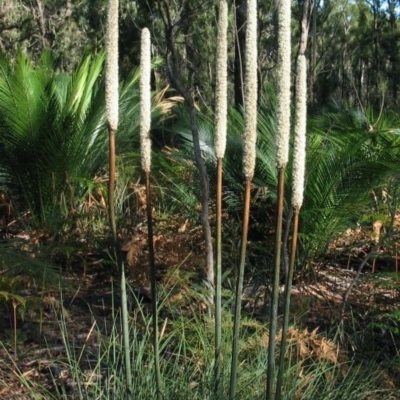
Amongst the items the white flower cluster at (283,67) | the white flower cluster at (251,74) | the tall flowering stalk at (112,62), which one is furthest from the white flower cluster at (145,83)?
the white flower cluster at (283,67)

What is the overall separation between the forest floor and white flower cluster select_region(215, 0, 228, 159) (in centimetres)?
140

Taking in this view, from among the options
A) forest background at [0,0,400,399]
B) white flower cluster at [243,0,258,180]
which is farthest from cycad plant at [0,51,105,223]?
white flower cluster at [243,0,258,180]

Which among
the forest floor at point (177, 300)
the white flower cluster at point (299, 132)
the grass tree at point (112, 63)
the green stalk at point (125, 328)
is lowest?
the forest floor at point (177, 300)

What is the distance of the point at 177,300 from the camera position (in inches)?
168

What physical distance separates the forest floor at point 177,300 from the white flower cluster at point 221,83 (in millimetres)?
1401

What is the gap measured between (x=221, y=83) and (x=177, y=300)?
221 centimetres

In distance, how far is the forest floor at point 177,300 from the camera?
3.95 metres

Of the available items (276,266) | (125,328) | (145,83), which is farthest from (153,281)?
(145,83)

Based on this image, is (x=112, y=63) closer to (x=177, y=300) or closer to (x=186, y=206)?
(x=177, y=300)

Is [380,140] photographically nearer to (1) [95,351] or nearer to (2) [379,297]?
(2) [379,297]

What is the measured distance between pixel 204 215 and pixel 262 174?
4.30 feet

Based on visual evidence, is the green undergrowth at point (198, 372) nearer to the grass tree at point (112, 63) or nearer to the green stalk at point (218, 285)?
the green stalk at point (218, 285)

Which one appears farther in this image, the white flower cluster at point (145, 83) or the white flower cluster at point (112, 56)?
the white flower cluster at point (145, 83)

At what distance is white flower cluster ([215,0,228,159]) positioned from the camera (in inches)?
90.3
